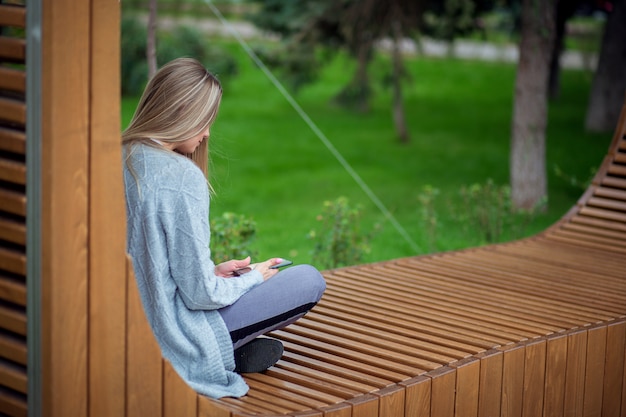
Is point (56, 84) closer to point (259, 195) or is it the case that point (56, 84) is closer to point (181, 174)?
point (181, 174)

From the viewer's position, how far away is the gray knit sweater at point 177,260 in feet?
8.90

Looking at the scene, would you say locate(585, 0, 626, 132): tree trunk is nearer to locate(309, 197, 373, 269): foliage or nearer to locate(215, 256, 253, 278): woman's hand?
locate(309, 197, 373, 269): foliage

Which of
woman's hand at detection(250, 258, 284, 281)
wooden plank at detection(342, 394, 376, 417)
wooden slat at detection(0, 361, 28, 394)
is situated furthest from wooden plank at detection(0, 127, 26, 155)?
wooden plank at detection(342, 394, 376, 417)

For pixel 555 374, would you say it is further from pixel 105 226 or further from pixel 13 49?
pixel 13 49

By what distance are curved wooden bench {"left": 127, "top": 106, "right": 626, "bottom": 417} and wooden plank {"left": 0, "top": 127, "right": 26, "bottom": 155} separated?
47 centimetres

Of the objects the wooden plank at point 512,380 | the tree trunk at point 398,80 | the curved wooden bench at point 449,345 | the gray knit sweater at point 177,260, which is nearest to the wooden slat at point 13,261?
the curved wooden bench at point 449,345

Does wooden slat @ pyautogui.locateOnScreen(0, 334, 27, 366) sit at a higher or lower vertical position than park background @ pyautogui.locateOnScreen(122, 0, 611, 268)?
higher

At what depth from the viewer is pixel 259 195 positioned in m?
10.4

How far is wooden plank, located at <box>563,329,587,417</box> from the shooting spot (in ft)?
11.8

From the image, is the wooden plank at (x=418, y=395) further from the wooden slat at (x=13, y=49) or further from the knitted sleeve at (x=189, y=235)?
the wooden slat at (x=13, y=49)

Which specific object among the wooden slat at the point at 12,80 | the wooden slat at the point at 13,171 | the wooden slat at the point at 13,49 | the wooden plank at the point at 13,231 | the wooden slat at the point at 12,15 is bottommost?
the wooden plank at the point at 13,231

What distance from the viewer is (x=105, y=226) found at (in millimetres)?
2422

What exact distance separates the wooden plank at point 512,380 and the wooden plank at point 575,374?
0.26m

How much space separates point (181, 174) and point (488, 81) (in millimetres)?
15488
